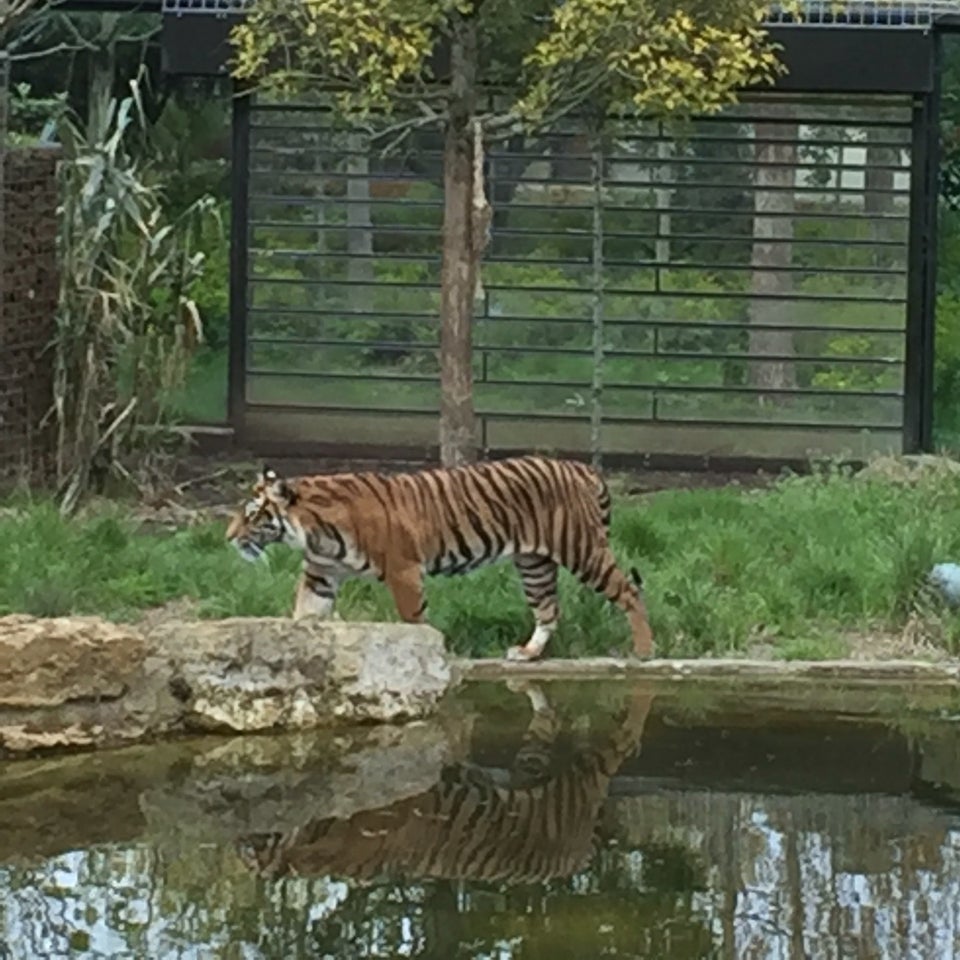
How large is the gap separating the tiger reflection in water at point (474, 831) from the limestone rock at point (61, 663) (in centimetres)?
107

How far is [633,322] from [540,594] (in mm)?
5633

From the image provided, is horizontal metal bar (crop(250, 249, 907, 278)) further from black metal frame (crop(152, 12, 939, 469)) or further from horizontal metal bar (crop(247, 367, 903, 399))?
horizontal metal bar (crop(247, 367, 903, 399))

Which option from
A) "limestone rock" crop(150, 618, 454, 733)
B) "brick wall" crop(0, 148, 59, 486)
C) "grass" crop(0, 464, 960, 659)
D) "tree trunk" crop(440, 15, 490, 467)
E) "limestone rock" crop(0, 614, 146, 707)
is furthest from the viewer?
"brick wall" crop(0, 148, 59, 486)

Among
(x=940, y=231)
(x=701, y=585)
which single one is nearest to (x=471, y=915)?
(x=701, y=585)

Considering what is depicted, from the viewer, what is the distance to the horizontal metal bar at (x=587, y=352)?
14.2m

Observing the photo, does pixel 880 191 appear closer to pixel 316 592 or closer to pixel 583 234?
pixel 583 234

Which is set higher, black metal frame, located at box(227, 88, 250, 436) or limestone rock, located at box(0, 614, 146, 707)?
black metal frame, located at box(227, 88, 250, 436)

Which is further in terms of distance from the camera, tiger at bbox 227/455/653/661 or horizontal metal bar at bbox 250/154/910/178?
horizontal metal bar at bbox 250/154/910/178

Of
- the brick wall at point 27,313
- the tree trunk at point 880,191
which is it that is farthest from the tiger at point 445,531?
the tree trunk at point 880,191

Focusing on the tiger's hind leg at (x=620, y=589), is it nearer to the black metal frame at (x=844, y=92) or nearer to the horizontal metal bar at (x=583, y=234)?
the black metal frame at (x=844, y=92)

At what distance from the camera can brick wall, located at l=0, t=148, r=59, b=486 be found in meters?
12.6

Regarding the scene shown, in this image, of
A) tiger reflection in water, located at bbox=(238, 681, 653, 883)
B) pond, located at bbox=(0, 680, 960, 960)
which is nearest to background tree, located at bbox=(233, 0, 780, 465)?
pond, located at bbox=(0, 680, 960, 960)

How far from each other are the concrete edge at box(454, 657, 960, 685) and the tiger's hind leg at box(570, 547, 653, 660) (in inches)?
5.5

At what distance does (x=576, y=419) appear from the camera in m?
14.3
